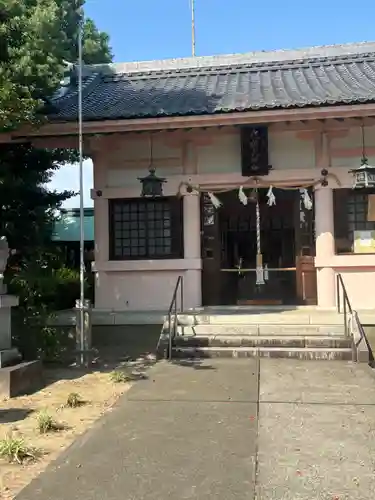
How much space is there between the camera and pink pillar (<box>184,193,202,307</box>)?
10.6 m

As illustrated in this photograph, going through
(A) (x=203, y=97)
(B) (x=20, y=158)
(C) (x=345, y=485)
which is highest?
(A) (x=203, y=97)

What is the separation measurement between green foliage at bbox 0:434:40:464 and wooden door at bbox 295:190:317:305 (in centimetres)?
772

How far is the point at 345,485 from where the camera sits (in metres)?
3.68

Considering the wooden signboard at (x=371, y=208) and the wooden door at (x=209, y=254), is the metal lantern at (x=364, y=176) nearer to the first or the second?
the wooden signboard at (x=371, y=208)

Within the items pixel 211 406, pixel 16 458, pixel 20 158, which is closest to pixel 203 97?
pixel 20 158

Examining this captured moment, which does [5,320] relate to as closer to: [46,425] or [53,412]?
[53,412]

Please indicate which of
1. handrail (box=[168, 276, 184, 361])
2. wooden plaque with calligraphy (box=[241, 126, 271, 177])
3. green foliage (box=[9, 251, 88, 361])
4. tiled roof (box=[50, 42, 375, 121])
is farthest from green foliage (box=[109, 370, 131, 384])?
wooden plaque with calligraphy (box=[241, 126, 271, 177])

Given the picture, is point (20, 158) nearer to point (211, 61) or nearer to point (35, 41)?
point (35, 41)

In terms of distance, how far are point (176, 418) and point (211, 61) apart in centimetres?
1171

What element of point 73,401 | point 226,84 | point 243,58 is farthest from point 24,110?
point 243,58

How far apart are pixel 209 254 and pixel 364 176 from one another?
150 inches

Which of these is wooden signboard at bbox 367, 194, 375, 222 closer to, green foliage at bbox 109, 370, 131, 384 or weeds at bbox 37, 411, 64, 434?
green foliage at bbox 109, 370, 131, 384

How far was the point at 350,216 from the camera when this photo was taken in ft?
34.5

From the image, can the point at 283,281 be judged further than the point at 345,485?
Yes
